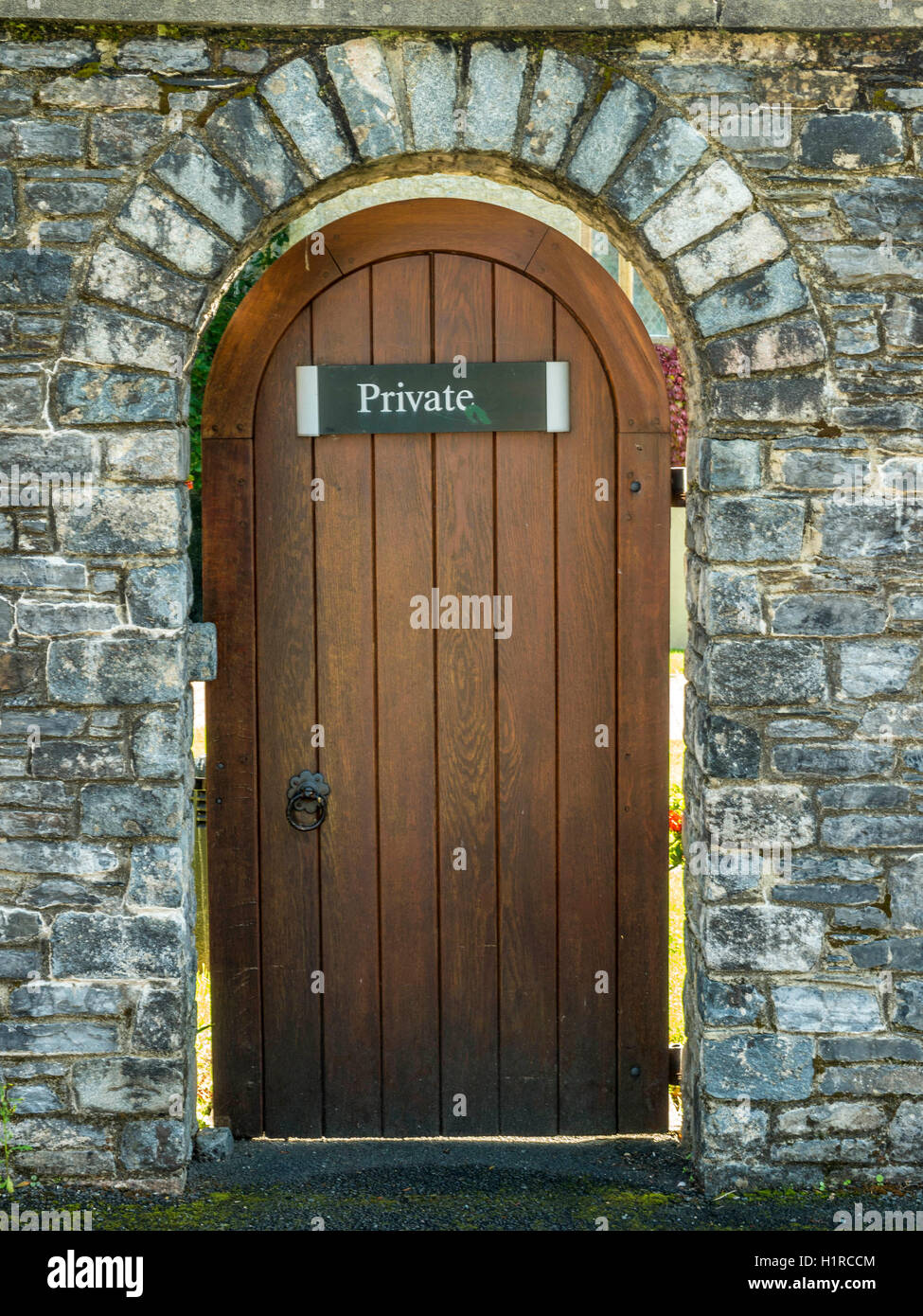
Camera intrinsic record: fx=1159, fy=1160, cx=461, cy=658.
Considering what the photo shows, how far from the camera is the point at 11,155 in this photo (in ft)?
9.78

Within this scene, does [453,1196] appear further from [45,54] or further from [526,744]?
[45,54]

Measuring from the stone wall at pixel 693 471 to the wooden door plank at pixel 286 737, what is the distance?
1.08 ft

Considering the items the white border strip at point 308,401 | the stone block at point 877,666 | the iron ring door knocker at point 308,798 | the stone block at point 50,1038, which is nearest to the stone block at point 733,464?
the stone block at point 877,666

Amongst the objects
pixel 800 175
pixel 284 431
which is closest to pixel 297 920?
pixel 284 431

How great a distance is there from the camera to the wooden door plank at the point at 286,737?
343cm

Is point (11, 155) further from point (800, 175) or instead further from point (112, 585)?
point (800, 175)

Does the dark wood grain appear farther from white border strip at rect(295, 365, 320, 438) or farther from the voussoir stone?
the voussoir stone

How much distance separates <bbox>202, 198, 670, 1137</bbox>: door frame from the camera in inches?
134

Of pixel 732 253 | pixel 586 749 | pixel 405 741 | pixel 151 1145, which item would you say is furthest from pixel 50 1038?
pixel 732 253

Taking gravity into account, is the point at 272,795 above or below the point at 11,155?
below

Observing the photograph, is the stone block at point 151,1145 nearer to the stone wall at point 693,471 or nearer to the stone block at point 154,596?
the stone wall at point 693,471

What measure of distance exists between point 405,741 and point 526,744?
14.4 inches

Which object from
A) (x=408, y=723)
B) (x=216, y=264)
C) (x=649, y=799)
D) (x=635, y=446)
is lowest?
(x=649, y=799)

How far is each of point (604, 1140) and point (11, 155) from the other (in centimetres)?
324
